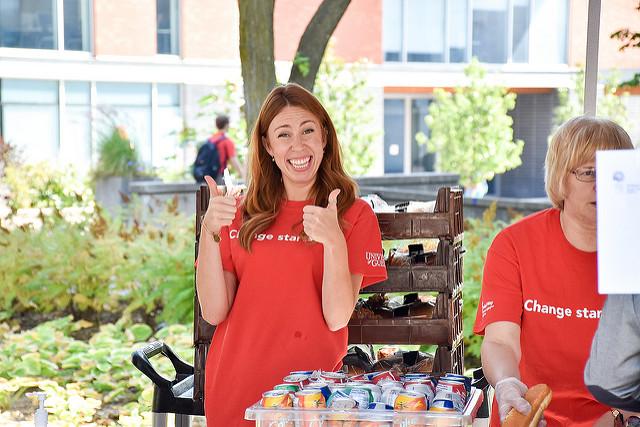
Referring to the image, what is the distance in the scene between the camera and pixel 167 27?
19203mm

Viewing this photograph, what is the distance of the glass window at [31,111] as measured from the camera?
59.2 feet

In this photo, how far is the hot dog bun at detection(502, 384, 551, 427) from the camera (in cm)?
189

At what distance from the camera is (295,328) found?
2773 mm

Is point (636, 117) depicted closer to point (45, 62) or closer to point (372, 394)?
point (372, 394)

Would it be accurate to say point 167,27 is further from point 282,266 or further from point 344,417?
point 344,417

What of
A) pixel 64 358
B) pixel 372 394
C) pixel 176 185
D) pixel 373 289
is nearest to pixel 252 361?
pixel 373 289

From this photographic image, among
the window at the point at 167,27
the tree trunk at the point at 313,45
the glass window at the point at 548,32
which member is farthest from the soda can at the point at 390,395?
the glass window at the point at 548,32

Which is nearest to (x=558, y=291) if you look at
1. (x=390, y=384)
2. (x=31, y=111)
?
(x=390, y=384)

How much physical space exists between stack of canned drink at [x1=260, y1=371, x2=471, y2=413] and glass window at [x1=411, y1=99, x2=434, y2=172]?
20.6 metres

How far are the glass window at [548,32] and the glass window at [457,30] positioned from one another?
58.7 inches

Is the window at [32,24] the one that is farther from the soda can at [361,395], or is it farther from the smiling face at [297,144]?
the soda can at [361,395]

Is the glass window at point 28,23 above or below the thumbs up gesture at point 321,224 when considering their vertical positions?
above

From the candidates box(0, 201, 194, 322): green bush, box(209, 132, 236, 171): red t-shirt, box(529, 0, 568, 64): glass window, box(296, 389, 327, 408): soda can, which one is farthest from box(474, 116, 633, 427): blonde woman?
box(529, 0, 568, 64): glass window

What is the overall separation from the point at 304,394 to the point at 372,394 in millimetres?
147
